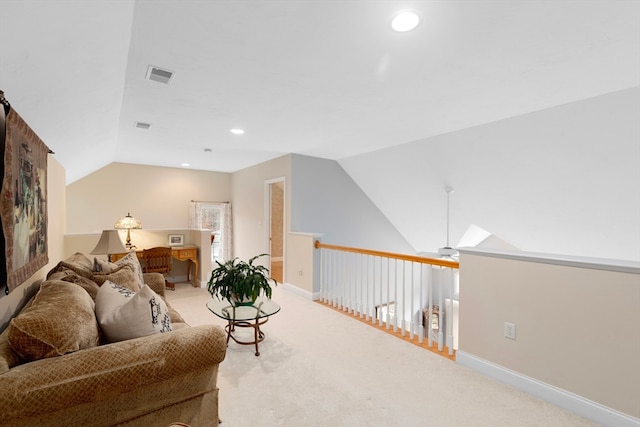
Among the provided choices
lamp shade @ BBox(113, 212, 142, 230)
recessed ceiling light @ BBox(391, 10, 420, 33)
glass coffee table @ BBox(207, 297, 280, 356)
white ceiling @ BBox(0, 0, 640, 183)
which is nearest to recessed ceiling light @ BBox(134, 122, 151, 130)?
white ceiling @ BBox(0, 0, 640, 183)

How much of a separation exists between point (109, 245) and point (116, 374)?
295 centimetres

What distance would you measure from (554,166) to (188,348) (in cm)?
398

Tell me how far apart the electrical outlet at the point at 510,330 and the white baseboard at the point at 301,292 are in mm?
2744

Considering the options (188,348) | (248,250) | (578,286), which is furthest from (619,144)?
(248,250)

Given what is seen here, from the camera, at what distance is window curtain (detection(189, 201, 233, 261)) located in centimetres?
714

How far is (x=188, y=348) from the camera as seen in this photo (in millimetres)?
1469

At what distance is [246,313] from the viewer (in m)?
2.77

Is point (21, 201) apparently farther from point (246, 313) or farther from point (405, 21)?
point (405, 21)

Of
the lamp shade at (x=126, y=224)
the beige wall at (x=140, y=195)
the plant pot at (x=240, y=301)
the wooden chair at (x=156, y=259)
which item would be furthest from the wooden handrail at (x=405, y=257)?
the beige wall at (x=140, y=195)

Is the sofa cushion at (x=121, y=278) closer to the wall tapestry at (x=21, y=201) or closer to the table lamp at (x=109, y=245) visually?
the wall tapestry at (x=21, y=201)

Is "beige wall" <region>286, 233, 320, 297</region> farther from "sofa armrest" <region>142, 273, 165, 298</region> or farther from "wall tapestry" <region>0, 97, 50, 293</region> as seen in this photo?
"wall tapestry" <region>0, 97, 50, 293</region>

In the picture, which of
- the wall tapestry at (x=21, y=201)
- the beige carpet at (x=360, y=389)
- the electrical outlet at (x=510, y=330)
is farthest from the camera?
the electrical outlet at (x=510, y=330)

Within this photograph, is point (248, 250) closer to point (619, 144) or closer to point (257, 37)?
point (257, 37)

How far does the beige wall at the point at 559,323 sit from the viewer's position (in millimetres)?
1821
